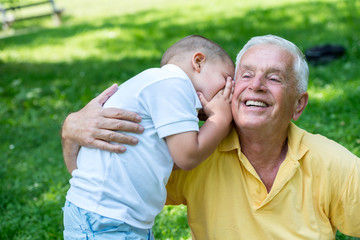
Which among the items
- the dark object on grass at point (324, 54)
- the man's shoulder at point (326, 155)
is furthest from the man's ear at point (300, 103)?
the dark object on grass at point (324, 54)

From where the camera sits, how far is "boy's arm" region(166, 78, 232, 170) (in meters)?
2.31

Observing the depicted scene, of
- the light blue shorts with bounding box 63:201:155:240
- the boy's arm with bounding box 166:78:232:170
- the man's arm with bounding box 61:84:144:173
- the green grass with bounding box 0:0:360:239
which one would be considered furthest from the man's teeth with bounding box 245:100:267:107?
the green grass with bounding box 0:0:360:239

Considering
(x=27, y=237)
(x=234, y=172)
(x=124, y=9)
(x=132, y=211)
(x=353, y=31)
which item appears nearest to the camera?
(x=132, y=211)

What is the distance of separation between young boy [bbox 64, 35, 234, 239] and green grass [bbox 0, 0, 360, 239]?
1206 mm

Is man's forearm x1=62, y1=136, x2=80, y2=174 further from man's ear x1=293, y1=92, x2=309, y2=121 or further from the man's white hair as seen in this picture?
man's ear x1=293, y1=92, x2=309, y2=121

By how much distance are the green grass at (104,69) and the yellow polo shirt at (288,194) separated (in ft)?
2.93

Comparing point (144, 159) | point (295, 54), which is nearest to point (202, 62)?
point (295, 54)

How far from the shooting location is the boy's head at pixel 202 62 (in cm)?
265

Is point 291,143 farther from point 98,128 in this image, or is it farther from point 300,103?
point 98,128

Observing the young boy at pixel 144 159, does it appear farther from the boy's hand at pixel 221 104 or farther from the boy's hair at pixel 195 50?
the boy's hair at pixel 195 50

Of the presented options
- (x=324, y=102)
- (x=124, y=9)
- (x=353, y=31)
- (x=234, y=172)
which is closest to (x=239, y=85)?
(x=234, y=172)

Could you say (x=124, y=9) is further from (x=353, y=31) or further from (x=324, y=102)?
(x=324, y=102)

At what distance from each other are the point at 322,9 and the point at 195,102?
347 inches

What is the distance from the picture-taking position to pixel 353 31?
27.6 feet
